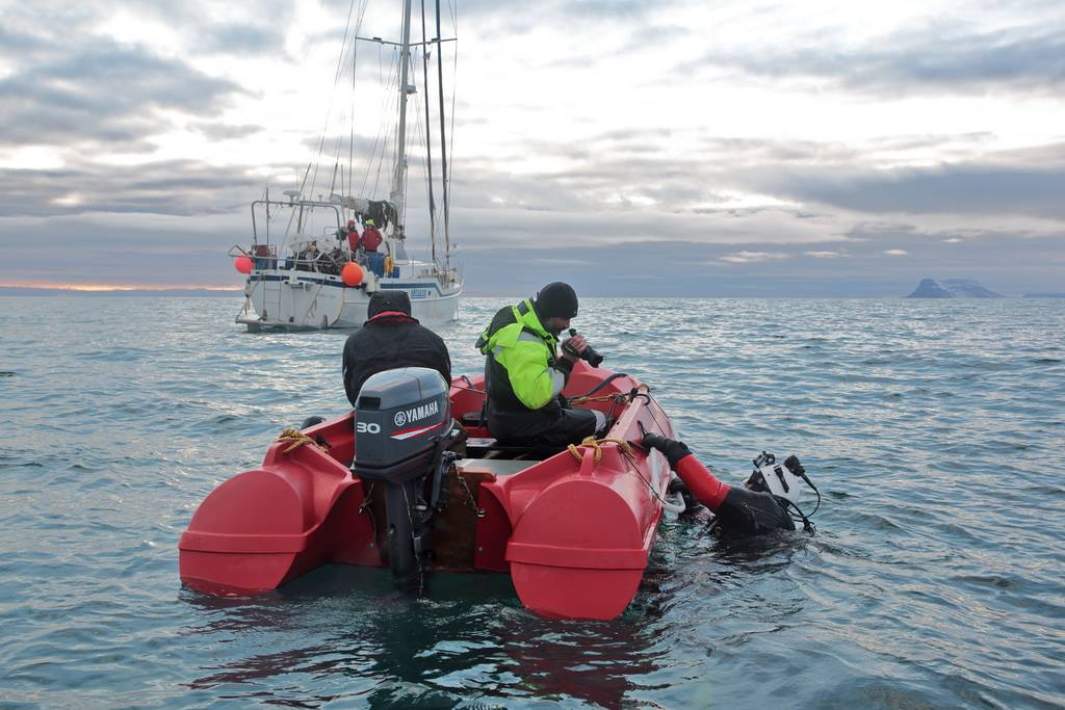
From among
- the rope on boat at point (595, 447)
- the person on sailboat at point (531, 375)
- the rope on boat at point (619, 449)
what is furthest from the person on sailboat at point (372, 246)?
the rope on boat at point (595, 447)

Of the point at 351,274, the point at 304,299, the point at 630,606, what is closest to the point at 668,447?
the point at 630,606

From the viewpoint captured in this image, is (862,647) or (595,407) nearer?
(862,647)

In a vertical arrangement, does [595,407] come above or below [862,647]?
above

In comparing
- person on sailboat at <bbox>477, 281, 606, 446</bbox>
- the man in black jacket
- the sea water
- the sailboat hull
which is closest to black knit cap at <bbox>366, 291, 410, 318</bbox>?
the man in black jacket

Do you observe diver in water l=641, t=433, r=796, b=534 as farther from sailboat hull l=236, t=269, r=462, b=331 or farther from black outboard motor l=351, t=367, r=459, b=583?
sailboat hull l=236, t=269, r=462, b=331

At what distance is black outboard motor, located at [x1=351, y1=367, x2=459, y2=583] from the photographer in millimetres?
4281

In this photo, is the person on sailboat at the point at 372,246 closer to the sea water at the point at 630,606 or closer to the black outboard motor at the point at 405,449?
the sea water at the point at 630,606

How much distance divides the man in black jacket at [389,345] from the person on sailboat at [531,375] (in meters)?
0.39

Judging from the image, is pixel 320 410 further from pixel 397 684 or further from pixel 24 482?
pixel 397 684

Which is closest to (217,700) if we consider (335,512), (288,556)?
(288,556)

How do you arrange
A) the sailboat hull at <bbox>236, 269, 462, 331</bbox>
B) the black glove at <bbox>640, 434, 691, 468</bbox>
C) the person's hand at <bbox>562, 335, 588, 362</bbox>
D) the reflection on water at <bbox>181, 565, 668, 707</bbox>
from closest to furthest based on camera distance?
the reflection on water at <bbox>181, 565, 668, 707</bbox>
the black glove at <bbox>640, 434, 691, 468</bbox>
the person's hand at <bbox>562, 335, 588, 362</bbox>
the sailboat hull at <bbox>236, 269, 462, 331</bbox>

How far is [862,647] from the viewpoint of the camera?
438cm

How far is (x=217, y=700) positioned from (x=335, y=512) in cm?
147

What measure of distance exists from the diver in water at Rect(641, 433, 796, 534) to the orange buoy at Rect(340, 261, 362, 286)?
2408cm
